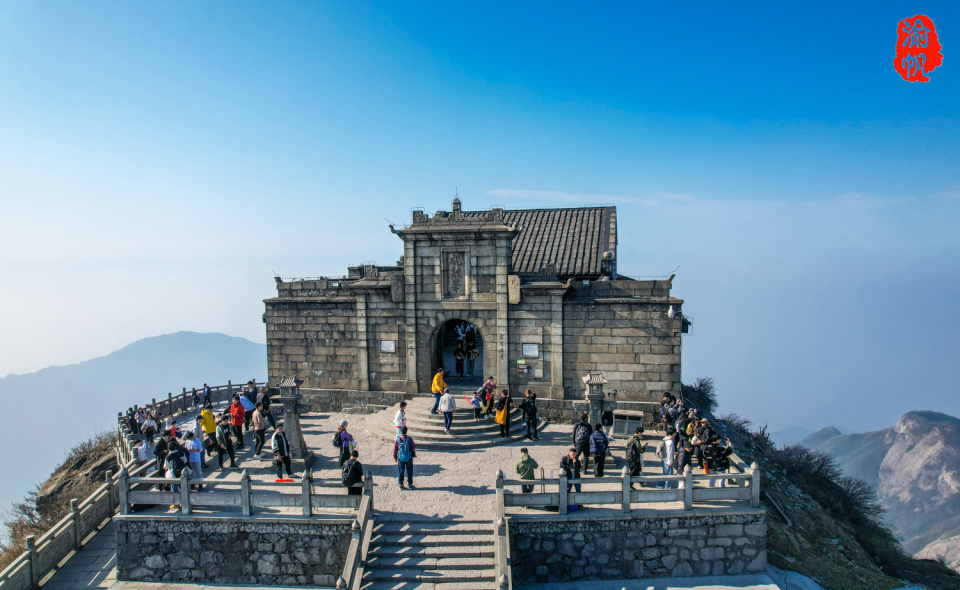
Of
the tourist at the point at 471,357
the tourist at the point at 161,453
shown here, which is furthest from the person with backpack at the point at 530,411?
the tourist at the point at 161,453

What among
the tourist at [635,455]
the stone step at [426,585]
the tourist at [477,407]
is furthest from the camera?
the tourist at [477,407]

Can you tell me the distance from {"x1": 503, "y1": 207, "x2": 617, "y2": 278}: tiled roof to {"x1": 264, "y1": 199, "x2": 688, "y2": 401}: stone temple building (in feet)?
8.86

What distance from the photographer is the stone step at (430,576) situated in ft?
39.1

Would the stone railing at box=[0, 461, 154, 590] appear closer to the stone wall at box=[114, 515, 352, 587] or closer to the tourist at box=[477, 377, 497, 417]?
the stone wall at box=[114, 515, 352, 587]

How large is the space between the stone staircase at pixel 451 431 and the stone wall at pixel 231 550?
19.0 feet

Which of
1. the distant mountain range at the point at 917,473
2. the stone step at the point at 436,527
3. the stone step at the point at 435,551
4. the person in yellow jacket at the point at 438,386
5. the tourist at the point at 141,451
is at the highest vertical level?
the person in yellow jacket at the point at 438,386

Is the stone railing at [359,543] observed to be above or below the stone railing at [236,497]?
below

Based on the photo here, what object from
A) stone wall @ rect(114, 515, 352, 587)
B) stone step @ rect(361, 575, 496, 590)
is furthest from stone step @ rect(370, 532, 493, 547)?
stone step @ rect(361, 575, 496, 590)

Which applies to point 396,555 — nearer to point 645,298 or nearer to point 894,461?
point 645,298

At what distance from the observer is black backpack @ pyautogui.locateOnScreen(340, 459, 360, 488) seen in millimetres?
13250

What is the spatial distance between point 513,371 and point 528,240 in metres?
9.48

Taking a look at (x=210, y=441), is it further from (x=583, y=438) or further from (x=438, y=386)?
(x=583, y=438)

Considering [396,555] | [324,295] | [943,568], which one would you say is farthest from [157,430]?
[943,568]

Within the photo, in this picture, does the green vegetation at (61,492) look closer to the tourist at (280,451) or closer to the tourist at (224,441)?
the tourist at (224,441)
